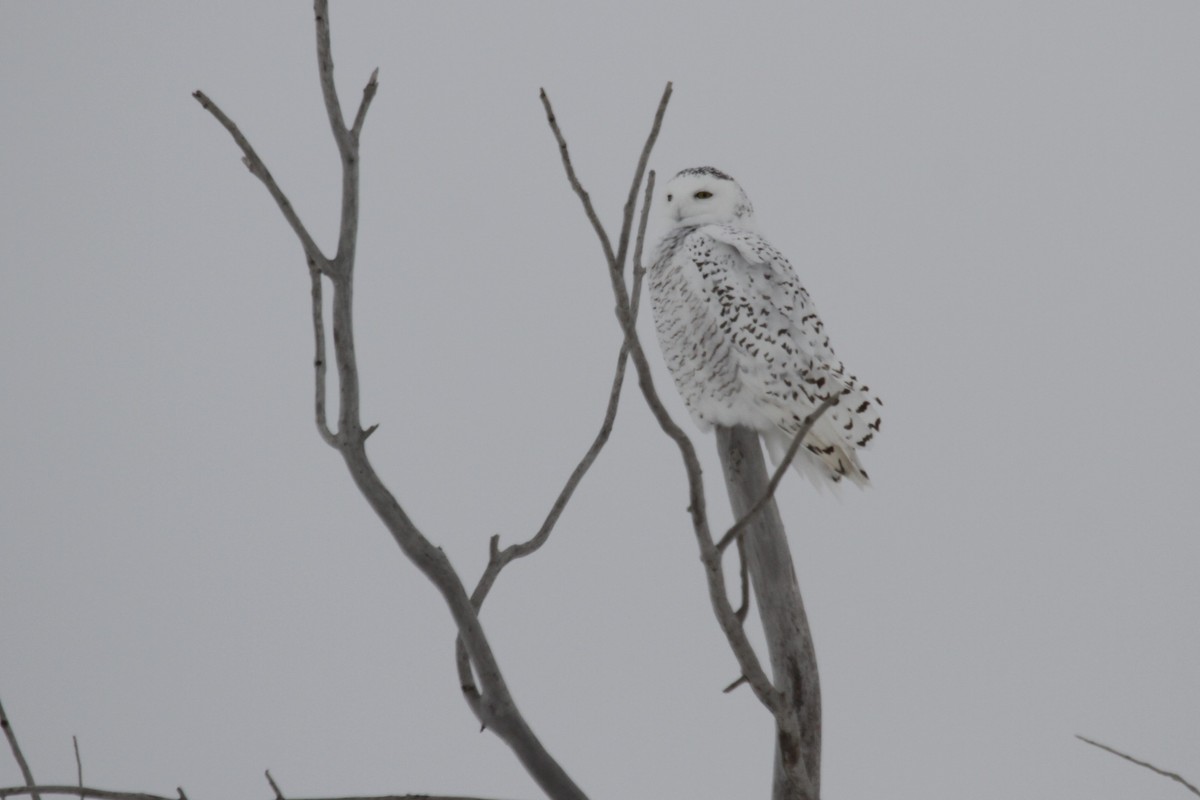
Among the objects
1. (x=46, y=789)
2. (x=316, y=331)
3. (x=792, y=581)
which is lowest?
(x=46, y=789)

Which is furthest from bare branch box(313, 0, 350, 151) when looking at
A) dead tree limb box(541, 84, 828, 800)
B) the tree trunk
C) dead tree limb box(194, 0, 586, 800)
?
the tree trunk

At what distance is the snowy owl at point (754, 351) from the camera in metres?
1.65

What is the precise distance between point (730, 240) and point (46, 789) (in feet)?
4.20

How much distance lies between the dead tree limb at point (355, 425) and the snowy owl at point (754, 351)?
2.82 feet

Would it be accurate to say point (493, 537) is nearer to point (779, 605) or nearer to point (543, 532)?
point (543, 532)

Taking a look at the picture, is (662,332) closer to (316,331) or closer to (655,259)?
(655,259)

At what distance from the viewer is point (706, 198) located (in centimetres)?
188

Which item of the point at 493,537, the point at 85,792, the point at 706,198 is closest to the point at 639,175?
the point at 493,537

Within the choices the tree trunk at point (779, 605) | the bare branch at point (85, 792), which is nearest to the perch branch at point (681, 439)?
the bare branch at point (85, 792)

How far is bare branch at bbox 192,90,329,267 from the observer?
73 cm

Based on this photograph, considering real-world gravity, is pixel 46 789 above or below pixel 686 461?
below

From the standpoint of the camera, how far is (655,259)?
1875mm

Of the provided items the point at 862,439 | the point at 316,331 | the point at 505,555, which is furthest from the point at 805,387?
the point at 316,331

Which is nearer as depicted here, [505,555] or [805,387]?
[505,555]
